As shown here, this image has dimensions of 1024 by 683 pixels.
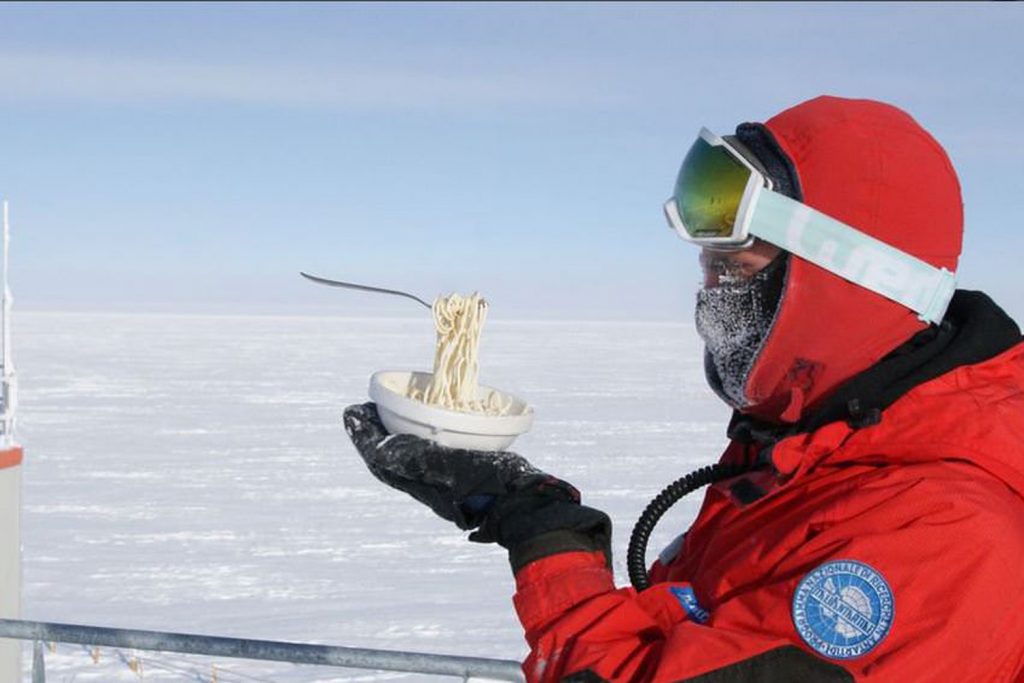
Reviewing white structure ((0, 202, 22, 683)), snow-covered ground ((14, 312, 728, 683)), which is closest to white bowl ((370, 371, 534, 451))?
white structure ((0, 202, 22, 683))

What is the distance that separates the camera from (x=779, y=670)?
1.26m

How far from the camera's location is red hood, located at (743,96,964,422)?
149 cm

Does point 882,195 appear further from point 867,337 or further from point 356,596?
point 356,596

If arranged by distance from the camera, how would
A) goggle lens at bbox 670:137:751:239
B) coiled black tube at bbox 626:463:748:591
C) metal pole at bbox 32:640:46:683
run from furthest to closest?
metal pole at bbox 32:640:46:683, coiled black tube at bbox 626:463:748:591, goggle lens at bbox 670:137:751:239

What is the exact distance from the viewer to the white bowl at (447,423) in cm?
181

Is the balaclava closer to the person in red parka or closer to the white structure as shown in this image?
the person in red parka

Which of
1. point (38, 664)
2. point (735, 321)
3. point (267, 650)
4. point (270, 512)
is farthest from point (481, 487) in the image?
point (270, 512)

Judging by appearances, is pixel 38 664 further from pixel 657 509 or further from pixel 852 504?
pixel 852 504

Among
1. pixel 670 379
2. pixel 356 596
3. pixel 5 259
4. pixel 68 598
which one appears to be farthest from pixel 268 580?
pixel 670 379

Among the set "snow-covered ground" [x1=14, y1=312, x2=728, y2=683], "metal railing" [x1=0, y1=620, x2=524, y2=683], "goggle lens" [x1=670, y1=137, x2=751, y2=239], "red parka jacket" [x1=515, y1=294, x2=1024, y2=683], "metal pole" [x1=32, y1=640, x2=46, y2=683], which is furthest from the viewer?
"snow-covered ground" [x1=14, y1=312, x2=728, y2=683]

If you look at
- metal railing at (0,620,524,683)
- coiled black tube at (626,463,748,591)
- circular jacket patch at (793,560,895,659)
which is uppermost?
circular jacket patch at (793,560,895,659)

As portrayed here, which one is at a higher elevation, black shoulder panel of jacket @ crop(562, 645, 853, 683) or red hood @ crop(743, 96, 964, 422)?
red hood @ crop(743, 96, 964, 422)

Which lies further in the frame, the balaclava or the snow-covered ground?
the snow-covered ground

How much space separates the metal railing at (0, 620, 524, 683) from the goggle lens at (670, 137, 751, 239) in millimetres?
1573
